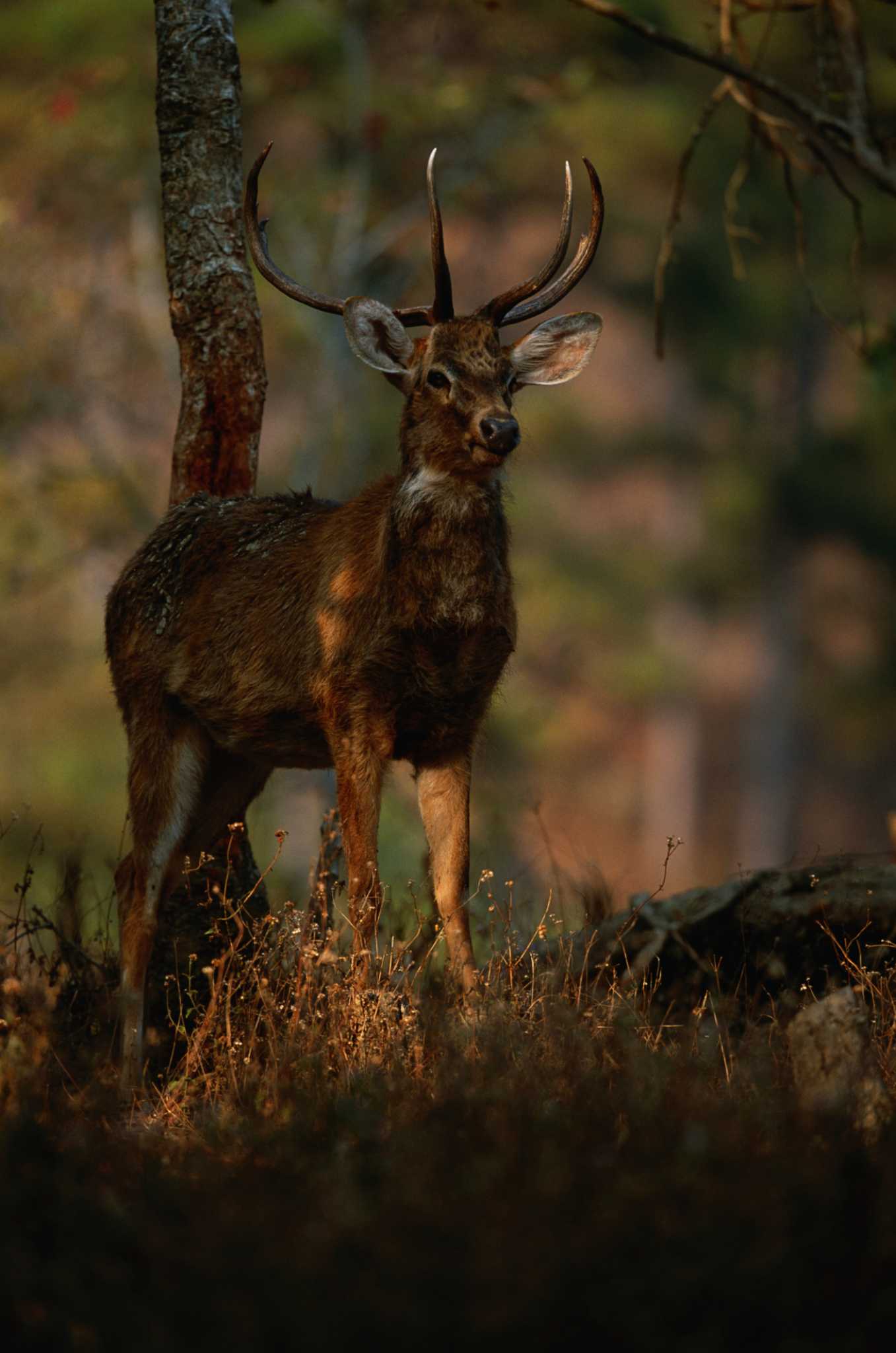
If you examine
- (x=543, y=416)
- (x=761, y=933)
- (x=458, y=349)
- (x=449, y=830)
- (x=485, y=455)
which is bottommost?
(x=761, y=933)

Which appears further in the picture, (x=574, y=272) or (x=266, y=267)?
(x=266, y=267)

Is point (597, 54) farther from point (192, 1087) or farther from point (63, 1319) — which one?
point (63, 1319)

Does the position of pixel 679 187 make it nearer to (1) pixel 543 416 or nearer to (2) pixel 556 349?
(2) pixel 556 349

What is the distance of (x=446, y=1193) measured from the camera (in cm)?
320

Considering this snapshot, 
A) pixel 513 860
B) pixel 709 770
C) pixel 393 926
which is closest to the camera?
pixel 393 926

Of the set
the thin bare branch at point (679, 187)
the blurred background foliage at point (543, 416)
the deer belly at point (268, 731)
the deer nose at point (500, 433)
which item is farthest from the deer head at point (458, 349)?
the blurred background foliage at point (543, 416)

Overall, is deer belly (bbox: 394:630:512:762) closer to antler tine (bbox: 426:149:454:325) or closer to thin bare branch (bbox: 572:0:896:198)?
antler tine (bbox: 426:149:454:325)

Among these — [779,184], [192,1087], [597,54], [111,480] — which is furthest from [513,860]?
[192,1087]

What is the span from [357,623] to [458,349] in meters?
1.04

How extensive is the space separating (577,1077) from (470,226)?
21.2m

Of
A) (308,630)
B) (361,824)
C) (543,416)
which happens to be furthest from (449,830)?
(543,416)

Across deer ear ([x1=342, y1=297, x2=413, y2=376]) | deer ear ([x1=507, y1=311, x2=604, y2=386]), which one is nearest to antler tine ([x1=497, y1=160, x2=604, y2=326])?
deer ear ([x1=507, y1=311, x2=604, y2=386])

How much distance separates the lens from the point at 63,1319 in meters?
2.99

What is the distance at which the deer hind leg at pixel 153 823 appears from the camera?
6109 mm
